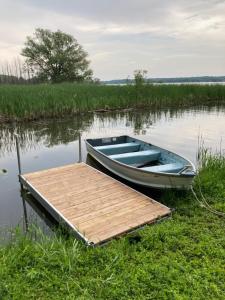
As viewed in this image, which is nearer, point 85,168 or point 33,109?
point 85,168

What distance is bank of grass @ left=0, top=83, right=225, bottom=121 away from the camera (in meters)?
10.4

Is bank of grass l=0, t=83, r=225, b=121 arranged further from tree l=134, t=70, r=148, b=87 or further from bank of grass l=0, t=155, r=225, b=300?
bank of grass l=0, t=155, r=225, b=300

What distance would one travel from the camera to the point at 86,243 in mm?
2932

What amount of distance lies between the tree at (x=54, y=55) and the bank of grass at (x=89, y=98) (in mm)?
17262

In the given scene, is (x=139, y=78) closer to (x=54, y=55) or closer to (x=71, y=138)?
(x=71, y=138)

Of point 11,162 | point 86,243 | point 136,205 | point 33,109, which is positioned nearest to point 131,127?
point 33,109

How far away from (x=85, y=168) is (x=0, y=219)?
76.4 inches

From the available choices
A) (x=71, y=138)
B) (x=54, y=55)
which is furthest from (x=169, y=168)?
(x=54, y=55)

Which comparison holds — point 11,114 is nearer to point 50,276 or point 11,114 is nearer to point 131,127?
point 131,127

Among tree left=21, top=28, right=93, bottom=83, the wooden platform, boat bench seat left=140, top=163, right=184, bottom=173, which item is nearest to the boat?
boat bench seat left=140, top=163, right=184, bottom=173

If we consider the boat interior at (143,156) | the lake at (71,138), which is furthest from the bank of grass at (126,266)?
the boat interior at (143,156)

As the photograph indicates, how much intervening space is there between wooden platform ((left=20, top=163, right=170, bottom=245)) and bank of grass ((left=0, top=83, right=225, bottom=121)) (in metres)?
6.01

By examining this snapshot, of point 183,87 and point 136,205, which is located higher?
point 183,87

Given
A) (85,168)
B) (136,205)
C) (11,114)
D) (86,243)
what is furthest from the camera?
(11,114)
